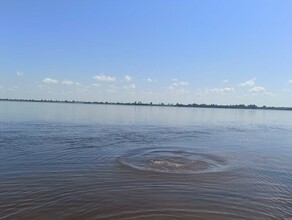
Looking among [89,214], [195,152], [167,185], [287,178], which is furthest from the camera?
[195,152]

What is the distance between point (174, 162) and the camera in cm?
1797

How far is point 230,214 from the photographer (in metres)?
9.82

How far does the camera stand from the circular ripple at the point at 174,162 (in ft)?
53.3

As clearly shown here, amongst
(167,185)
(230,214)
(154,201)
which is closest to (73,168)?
(167,185)

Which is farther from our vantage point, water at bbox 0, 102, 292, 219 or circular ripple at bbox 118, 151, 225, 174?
circular ripple at bbox 118, 151, 225, 174

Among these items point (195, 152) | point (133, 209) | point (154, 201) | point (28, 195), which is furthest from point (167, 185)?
point (195, 152)

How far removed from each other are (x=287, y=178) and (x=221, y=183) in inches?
163

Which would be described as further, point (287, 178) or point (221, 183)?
point (287, 178)

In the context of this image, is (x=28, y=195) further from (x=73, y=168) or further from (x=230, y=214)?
(x=230, y=214)

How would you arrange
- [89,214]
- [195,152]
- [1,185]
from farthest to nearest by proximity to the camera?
[195,152] < [1,185] < [89,214]

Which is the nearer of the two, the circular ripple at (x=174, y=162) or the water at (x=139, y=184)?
the water at (x=139, y=184)

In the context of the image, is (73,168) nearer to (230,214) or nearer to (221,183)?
(221,183)

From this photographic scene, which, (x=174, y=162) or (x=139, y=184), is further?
(x=174, y=162)

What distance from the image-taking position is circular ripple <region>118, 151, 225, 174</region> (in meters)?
16.2
